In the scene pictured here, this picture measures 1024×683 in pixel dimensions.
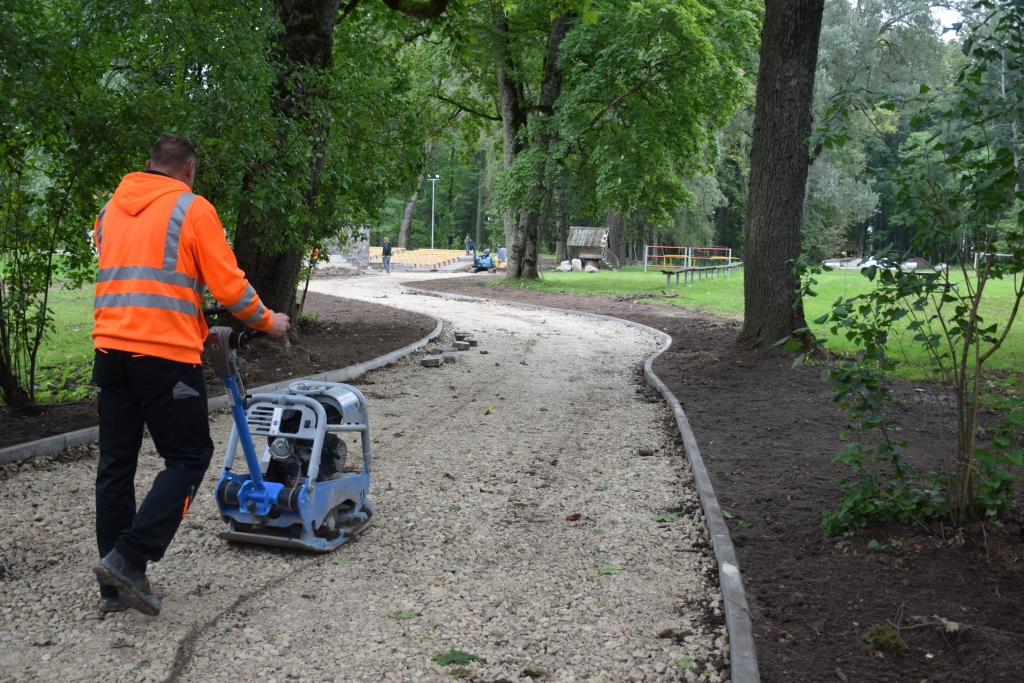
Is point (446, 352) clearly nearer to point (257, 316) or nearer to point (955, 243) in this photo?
point (257, 316)

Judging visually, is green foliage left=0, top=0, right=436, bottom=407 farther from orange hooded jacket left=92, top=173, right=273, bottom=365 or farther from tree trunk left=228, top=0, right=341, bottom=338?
orange hooded jacket left=92, top=173, right=273, bottom=365

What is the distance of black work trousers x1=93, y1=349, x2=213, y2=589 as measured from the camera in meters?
3.87

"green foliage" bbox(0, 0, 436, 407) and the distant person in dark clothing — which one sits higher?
"green foliage" bbox(0, 0, 436, 407)

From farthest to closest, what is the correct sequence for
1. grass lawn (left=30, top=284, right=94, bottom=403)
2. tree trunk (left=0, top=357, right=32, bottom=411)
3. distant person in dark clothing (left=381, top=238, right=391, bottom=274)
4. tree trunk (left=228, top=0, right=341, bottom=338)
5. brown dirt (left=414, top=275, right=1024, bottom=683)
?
distant person in dark clothing (left=381, top=238, right=391, bottom=274)
tree trunk (left=228, top=0, right=341, bottom=338)
grass lawn (left=30, top=284, right=94, bottom=403)
tree trunk (left=0, top=357, right=32, bottom=411)
brown dirt (left=414, top=275, right=1024, bottom=683)

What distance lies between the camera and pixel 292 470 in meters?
4.79

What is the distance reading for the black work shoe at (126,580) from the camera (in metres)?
3.80

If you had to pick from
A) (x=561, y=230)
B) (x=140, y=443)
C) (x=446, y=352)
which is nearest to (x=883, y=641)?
(x=140, y=443)

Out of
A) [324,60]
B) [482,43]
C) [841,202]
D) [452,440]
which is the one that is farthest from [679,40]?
[841,202]

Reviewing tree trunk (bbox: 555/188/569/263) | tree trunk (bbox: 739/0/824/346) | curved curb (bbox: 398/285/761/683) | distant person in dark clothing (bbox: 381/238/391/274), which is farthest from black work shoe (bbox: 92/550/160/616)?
Answer: tree trunk (bbox: 555/188/569/263)

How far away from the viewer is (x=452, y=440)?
784 centimetres

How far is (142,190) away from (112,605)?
6.37 ft

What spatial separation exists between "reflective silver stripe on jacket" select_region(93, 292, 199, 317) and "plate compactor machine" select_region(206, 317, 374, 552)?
1.95 ft

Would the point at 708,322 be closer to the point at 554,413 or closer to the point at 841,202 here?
the point at 554,413

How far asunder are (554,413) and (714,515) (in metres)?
3.82
